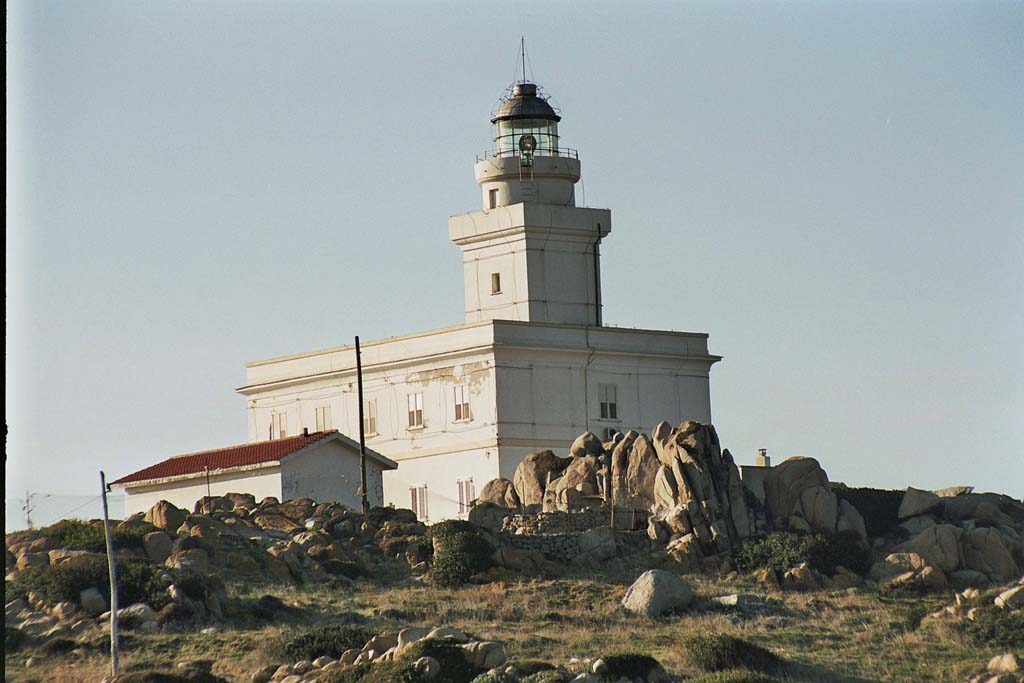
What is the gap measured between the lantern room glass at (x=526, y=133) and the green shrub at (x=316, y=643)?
2920 centimetres

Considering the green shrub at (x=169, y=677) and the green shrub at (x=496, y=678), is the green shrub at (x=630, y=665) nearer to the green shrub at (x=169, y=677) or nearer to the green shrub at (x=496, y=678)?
the green shrub at (x=496, y=678)

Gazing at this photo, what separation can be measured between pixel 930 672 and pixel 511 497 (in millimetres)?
16631

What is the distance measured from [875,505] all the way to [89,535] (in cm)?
2048

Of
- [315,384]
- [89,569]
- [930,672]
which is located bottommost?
[930,672]

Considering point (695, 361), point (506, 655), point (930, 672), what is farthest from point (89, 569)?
point (695, 361)

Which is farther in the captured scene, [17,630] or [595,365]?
[595,365]

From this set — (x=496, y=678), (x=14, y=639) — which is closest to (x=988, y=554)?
(x=496, y=678)

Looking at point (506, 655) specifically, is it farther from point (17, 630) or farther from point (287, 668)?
point (17, 630)

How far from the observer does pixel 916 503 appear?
139 feet

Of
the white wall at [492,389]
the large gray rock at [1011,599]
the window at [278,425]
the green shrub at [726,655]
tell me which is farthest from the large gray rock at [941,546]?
the window at [278,425]

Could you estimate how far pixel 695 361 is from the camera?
55.5 metres

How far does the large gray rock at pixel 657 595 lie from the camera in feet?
110

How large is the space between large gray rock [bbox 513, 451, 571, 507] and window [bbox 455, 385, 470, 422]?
7300mm

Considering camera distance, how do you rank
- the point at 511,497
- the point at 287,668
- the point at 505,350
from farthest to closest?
the point at 505,350 < the point at 511,497 < the point at 287,668
